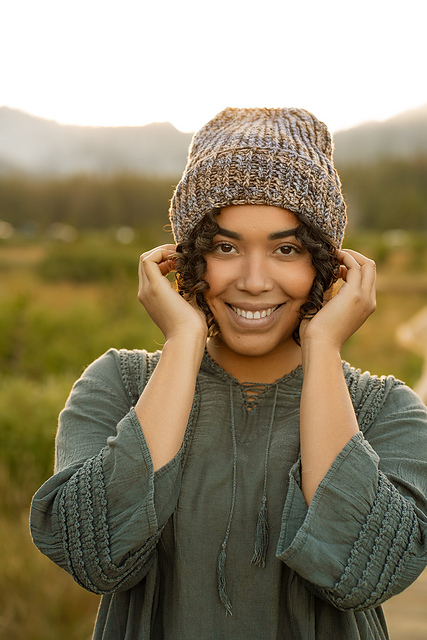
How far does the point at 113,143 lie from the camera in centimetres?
12975

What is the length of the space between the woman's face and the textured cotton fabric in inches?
7.5

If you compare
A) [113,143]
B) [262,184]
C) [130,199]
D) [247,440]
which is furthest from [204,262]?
[113,143]

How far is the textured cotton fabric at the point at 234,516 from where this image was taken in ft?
5.67

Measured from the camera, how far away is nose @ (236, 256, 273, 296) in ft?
6.53

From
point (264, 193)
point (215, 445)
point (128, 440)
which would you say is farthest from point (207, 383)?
point (264, 193)

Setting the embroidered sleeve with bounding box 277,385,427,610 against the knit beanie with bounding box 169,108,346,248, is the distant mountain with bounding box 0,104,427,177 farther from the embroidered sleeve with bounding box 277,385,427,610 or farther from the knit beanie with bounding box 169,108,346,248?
the embroidered sleeve with bounding box 277,385,427,610

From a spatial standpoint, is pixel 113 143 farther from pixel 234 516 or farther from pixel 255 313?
pixel 234 516

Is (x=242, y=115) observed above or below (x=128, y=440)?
above

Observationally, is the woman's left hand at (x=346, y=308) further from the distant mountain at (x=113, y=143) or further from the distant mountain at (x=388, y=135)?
the distant mountain at (x=388, y=135)

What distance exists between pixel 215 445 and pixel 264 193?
0.82m

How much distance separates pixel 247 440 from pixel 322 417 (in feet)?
1.00

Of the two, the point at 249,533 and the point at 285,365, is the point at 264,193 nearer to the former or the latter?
the point at 285,365

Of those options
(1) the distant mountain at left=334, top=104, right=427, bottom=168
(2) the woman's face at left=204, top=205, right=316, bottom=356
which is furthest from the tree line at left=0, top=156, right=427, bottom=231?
(1) the distant mountain at left=334, top=104, right=427, bottom=168

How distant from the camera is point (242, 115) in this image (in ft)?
7.41
